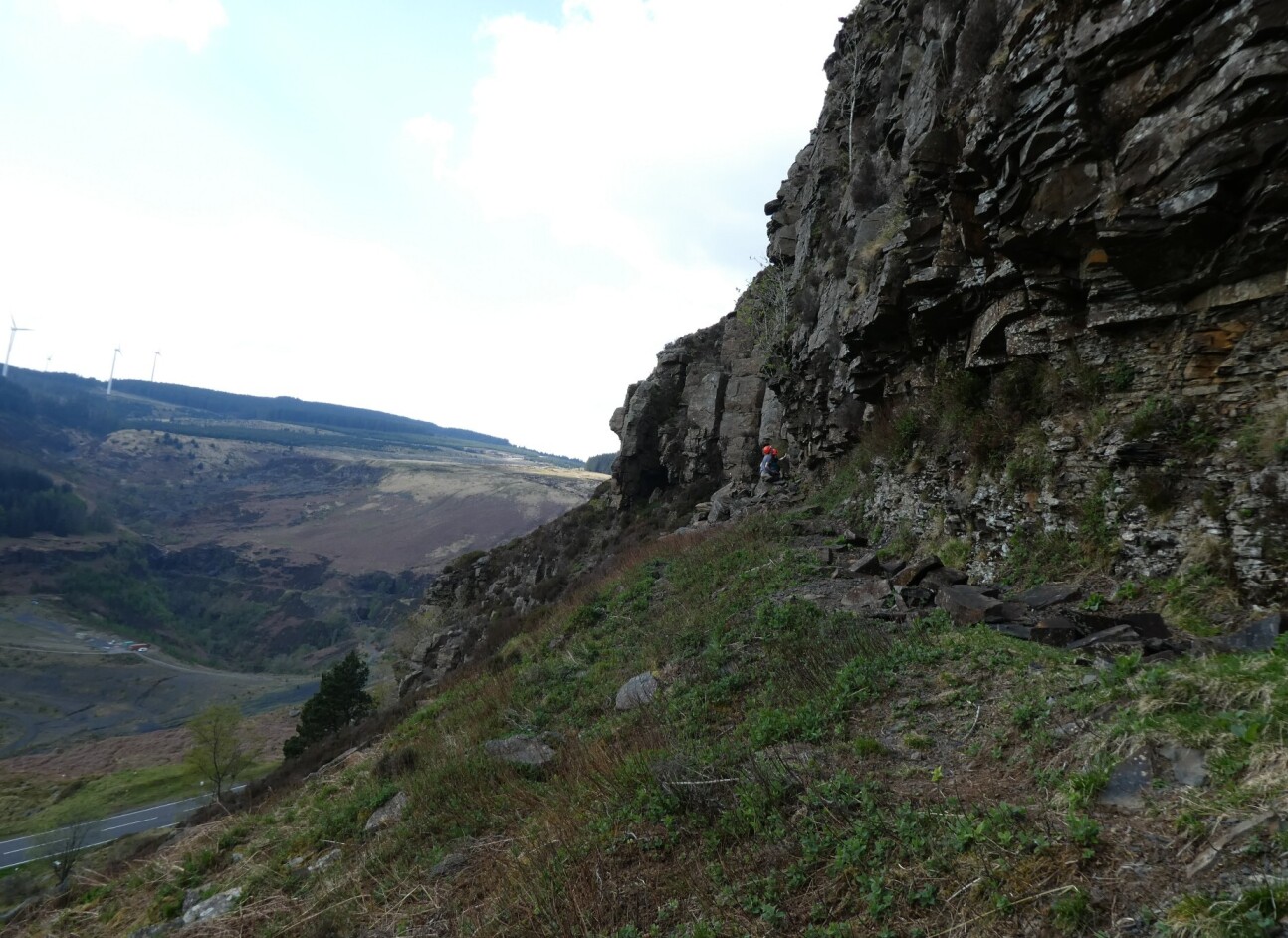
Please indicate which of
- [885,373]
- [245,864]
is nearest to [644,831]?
[245,864]

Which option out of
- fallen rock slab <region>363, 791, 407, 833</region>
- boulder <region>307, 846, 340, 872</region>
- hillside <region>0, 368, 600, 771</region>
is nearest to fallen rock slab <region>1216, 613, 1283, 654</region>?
fallen rock slab <region>363, 791, 407, 833</region>

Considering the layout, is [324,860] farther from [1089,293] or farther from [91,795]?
[91,795]

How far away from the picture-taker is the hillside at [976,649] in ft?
11.2

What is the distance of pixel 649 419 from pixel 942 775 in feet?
108

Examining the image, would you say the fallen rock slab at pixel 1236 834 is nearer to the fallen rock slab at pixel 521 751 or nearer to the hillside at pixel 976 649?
the hillside at pixel 976 649

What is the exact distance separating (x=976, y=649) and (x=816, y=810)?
9.19 ft

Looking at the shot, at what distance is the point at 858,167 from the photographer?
61.4 feet

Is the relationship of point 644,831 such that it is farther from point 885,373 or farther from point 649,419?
point 649,419

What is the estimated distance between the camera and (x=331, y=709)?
3170cm

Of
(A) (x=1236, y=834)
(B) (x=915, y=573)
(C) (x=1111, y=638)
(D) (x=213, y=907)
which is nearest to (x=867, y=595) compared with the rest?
(B) (x=915, y=573)

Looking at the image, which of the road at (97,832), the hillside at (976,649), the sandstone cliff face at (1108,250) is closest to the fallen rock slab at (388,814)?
the hillside at (976,649)

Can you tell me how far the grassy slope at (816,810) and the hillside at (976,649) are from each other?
27mm

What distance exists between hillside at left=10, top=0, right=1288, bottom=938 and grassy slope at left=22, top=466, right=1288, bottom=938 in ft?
0.09

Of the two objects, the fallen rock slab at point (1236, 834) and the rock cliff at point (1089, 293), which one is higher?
the rock cliff at point (1089, 293)
